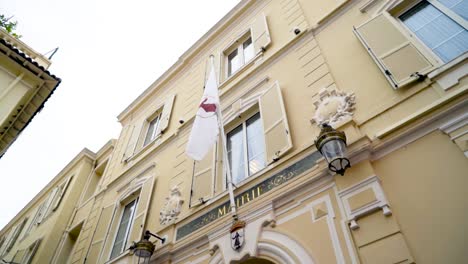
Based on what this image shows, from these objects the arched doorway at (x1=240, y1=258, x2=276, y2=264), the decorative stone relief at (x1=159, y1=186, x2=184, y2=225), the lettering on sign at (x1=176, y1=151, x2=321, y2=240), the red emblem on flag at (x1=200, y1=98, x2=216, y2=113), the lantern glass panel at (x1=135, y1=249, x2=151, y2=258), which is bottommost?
the arched doorway at (x1=240, y1=258, x2=276, y2=264)

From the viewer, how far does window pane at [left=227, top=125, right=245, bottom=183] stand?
526 cm

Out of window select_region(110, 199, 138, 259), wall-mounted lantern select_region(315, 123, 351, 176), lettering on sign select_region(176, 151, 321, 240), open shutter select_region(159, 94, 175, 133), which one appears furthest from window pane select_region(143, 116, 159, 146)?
wall-mounted lantern select_region(315, 123, 351, 176)

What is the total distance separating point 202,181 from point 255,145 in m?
1.21

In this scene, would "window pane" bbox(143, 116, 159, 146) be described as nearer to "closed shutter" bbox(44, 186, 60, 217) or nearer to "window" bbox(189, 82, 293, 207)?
"window" bbox(189, 82, 293, 207)

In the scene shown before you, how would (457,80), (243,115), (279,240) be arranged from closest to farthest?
1. (457,80)
2. (279,240)
3. (243,115)

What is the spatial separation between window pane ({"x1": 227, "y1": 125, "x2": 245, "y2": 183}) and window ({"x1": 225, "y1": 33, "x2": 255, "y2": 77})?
2399 millimetres

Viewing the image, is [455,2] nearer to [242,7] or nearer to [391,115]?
[391,115]

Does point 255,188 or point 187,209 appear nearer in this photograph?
point 255,188

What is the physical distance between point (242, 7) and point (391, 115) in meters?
6.34

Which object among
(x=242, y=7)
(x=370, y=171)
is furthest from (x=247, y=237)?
(x=242, y=7)

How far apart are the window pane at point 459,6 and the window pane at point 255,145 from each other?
3.29m

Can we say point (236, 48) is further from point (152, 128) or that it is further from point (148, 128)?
point (148, 128)

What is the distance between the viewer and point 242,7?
8711mm

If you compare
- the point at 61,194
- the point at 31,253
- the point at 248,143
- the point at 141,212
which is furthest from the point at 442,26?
the point at 61,194
